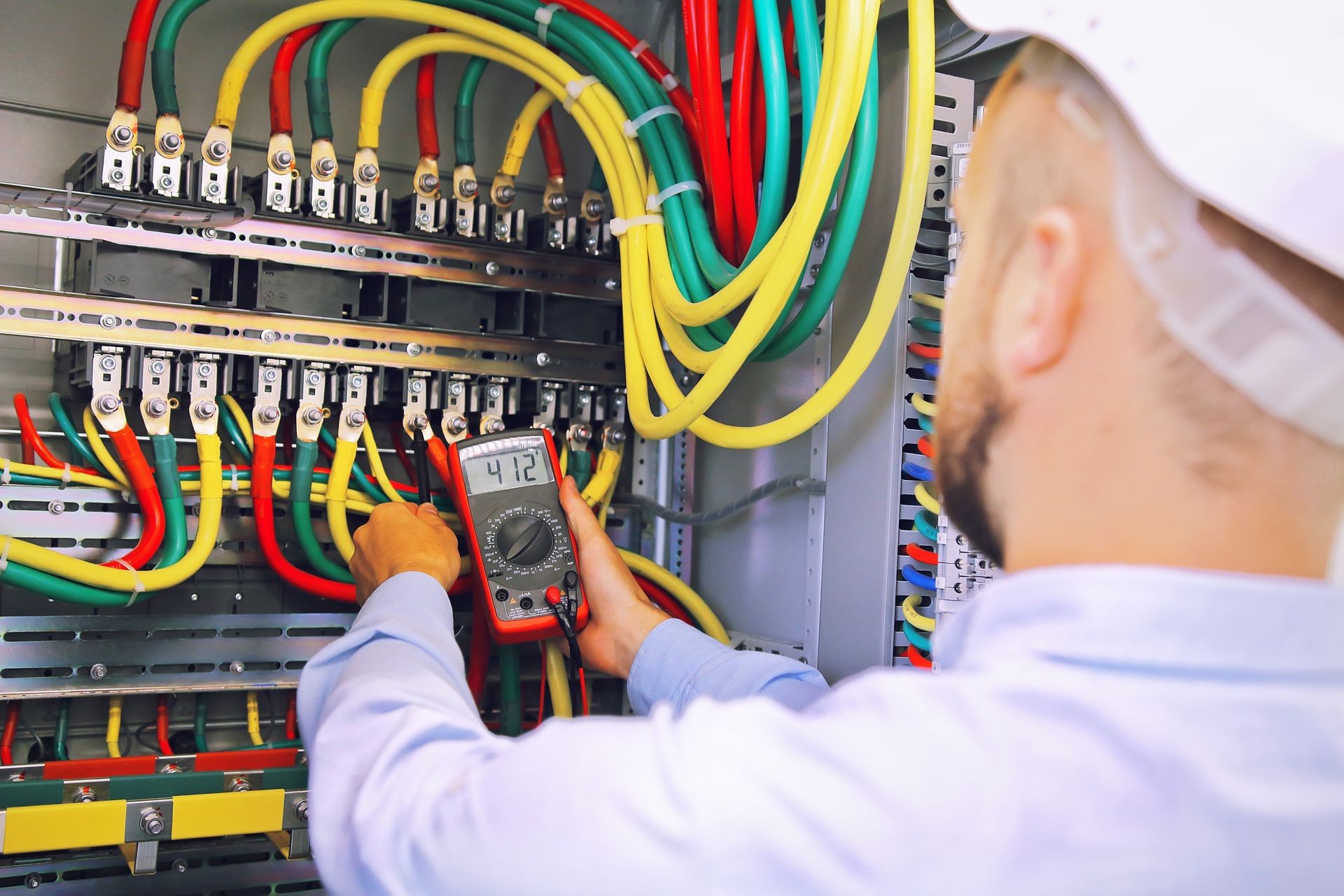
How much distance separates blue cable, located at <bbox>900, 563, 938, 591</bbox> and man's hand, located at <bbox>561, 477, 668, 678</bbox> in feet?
0.99

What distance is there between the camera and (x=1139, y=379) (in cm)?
58

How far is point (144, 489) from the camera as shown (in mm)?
1456

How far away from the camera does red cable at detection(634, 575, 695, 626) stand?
1.74 metres

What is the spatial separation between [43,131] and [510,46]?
65 cm

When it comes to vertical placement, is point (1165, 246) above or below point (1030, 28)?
below

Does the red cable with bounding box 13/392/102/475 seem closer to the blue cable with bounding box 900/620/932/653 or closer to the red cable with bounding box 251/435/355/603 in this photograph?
the red cable with bounding box 251/435/355/603

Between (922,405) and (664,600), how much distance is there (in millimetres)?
559

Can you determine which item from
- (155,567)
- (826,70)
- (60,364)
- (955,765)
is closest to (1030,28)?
(955,765)

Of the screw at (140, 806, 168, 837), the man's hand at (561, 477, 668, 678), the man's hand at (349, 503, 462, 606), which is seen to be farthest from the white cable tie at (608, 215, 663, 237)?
the screw at (140, 806, 168, 837)

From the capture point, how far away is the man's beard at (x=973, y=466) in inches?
25.9

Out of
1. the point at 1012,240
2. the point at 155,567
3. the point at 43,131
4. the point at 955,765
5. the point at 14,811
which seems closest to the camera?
the point at 955,765

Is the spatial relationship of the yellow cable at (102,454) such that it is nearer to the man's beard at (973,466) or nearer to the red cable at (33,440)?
the red cable at (33,440)

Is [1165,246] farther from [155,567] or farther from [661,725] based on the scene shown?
[155,567]

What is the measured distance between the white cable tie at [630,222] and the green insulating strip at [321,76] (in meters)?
0.41
